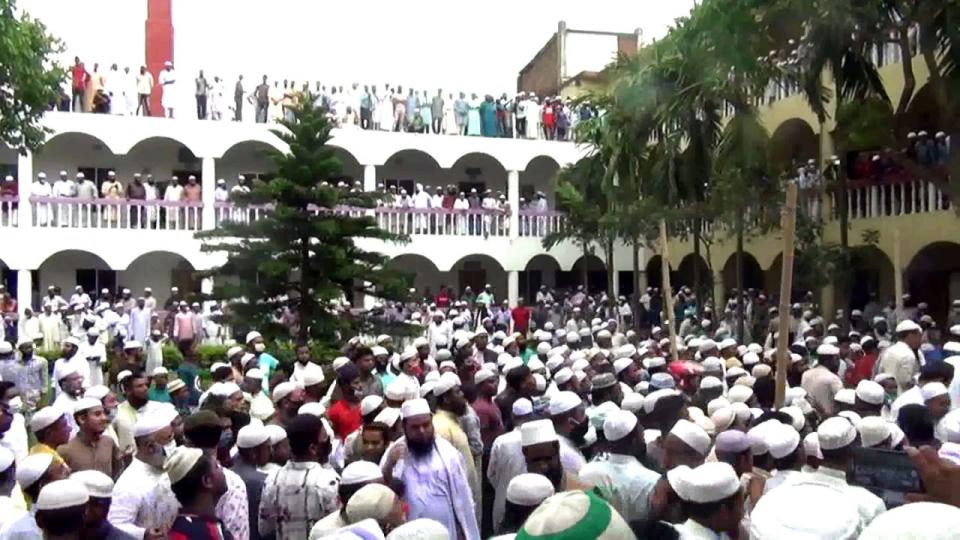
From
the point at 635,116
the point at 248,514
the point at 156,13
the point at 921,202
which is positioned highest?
the point at 156,13

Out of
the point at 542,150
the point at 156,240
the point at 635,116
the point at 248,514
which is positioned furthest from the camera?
Answer: the point at 542,150

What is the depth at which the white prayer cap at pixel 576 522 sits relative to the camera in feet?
7.80

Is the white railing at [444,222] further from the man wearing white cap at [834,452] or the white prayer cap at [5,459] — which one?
the man wearing white cap at [834,452]

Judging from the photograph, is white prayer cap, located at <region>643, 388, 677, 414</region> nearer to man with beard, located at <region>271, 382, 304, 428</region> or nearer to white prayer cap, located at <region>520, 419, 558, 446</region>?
white prayer cap, located at <region>520, 419, 558, 446</region>

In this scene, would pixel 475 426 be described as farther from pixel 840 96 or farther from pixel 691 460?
pixel 840 96

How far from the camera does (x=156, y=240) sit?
25.9m

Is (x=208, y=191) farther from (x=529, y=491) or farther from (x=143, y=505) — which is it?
(x=529, y=491)

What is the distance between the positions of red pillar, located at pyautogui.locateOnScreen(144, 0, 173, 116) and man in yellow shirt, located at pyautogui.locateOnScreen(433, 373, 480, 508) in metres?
25.5

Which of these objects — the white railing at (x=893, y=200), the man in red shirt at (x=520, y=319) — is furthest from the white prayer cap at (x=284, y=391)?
the man in red shirt at (x=520, y=319)

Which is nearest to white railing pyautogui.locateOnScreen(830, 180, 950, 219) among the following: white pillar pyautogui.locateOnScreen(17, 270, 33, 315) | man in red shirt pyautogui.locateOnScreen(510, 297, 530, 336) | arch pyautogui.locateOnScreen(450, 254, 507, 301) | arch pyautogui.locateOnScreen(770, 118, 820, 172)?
arch pyautogui.locateOnScreen(770, 118, 820, 172)

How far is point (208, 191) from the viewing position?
26859 millimetres

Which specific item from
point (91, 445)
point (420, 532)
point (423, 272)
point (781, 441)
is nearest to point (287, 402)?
point (91, 445)

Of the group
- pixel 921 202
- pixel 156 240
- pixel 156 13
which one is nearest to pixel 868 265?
pixel 921 202

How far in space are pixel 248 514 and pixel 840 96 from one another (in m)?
11.5
